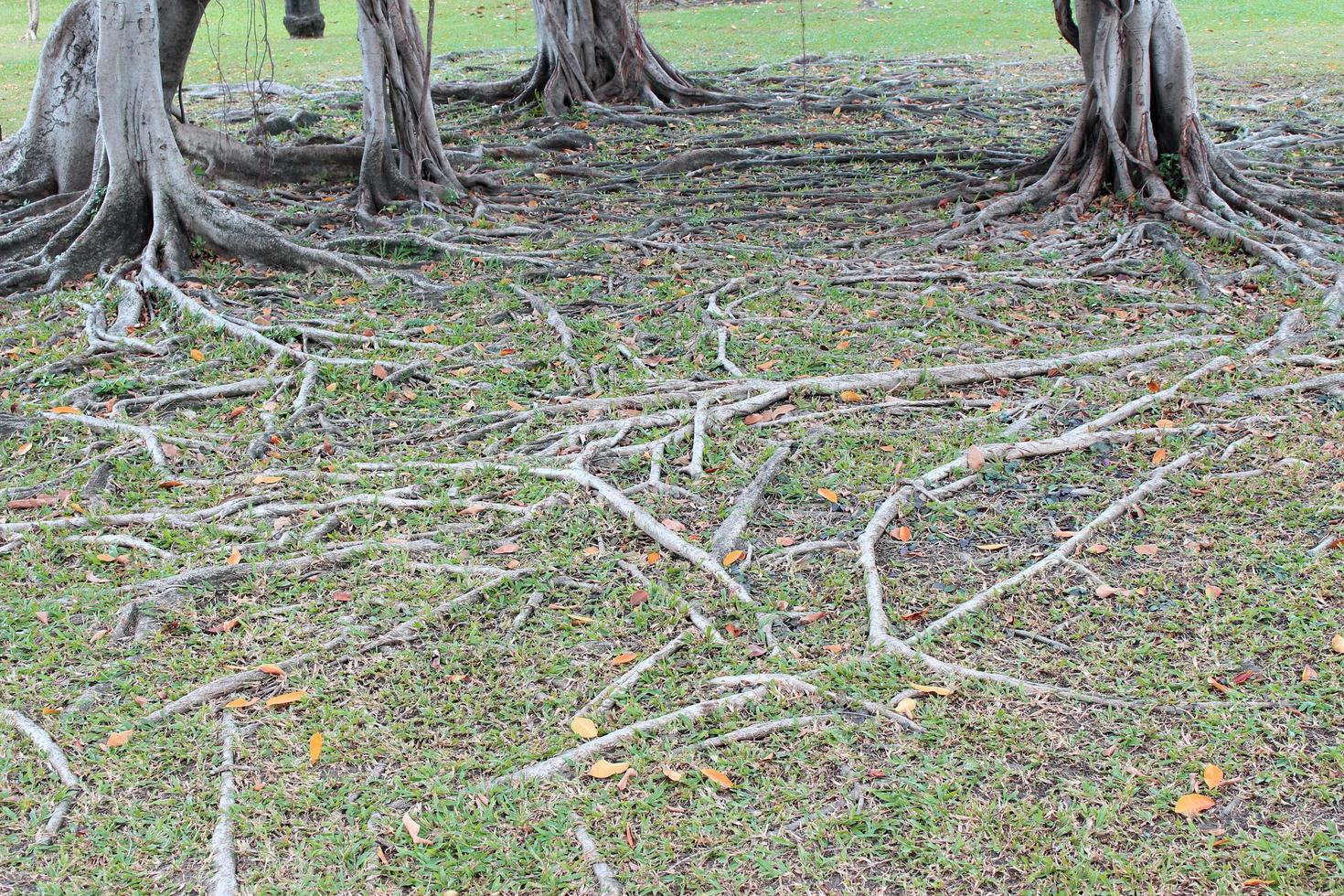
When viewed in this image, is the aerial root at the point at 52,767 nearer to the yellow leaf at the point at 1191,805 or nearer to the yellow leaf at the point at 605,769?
the yellow leaf at the point at 605,769

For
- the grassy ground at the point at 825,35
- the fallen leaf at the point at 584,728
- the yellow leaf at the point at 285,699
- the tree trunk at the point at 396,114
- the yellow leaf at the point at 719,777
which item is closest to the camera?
the yellow leaf at the point at 719,777

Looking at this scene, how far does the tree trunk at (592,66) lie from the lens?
12.2 meters

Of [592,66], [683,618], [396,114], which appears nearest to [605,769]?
[683,618]

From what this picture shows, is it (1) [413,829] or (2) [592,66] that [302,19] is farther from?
(1) [413,829]

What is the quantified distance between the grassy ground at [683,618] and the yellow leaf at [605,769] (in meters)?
0.03

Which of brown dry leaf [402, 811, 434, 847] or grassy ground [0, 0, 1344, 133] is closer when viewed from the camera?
→ brown dry leaf [402, 811, 434, 847]

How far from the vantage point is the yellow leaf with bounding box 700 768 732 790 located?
9.40ft

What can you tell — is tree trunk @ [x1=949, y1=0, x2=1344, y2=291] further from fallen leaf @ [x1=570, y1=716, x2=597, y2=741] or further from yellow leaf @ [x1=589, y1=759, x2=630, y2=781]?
yellow leaf @ [x1=589, y1=759, x2=630, y2=781]

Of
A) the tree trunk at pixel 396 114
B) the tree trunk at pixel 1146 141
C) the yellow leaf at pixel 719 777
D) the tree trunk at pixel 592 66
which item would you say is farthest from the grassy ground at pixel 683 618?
the tree trunk at pixel 592 66

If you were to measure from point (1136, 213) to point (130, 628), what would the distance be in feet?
20.4

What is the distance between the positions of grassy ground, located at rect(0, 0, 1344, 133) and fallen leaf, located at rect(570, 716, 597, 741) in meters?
11.0

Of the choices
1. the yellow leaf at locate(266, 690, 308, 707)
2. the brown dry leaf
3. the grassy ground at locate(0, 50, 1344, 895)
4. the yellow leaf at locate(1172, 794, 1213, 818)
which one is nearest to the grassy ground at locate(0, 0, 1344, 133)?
the grassy ground at locate(0, 50, 1344, 895)

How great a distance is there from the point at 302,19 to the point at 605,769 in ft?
62.0

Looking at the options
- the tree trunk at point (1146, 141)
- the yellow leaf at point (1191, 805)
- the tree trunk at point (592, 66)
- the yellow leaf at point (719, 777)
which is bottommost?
the yellow leaf at point (1191, 805)
